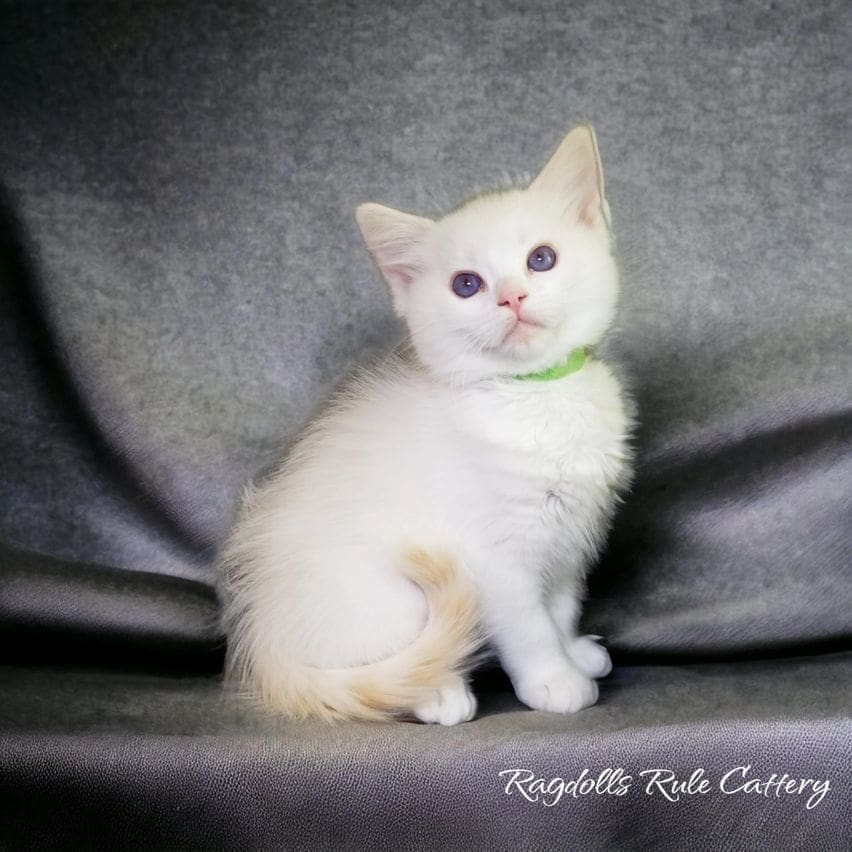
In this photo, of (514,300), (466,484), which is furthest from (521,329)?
(466,484)

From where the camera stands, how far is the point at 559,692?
92cm

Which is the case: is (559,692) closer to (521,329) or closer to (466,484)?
(466,484)

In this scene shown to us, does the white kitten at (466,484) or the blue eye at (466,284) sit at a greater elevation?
the blue eye at (466,284)

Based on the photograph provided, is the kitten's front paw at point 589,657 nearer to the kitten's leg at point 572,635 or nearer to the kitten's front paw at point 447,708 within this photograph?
the kitten's leg at point 572,635

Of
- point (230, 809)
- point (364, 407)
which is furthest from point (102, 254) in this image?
point (230, 809)

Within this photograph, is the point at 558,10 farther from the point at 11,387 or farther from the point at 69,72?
the point at 11,387

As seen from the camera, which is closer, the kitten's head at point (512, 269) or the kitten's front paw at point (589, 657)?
the kitten's head at point (512, 269)

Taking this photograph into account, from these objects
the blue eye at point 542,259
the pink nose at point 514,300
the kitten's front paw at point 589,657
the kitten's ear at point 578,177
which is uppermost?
the kitten's ear at point 578,177

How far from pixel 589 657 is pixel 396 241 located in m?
0.42

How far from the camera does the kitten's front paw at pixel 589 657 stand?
3.32ft

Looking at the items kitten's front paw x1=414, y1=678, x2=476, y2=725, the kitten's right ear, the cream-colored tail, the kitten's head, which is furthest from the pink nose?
kitten's front paw x1=414, y1=678, x2=476, y2=725

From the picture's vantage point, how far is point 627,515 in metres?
1.17

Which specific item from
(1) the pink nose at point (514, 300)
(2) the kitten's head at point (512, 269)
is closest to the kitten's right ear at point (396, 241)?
(2) the kitten's head at point (512, 269)

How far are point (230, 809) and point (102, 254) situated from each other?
68cm
